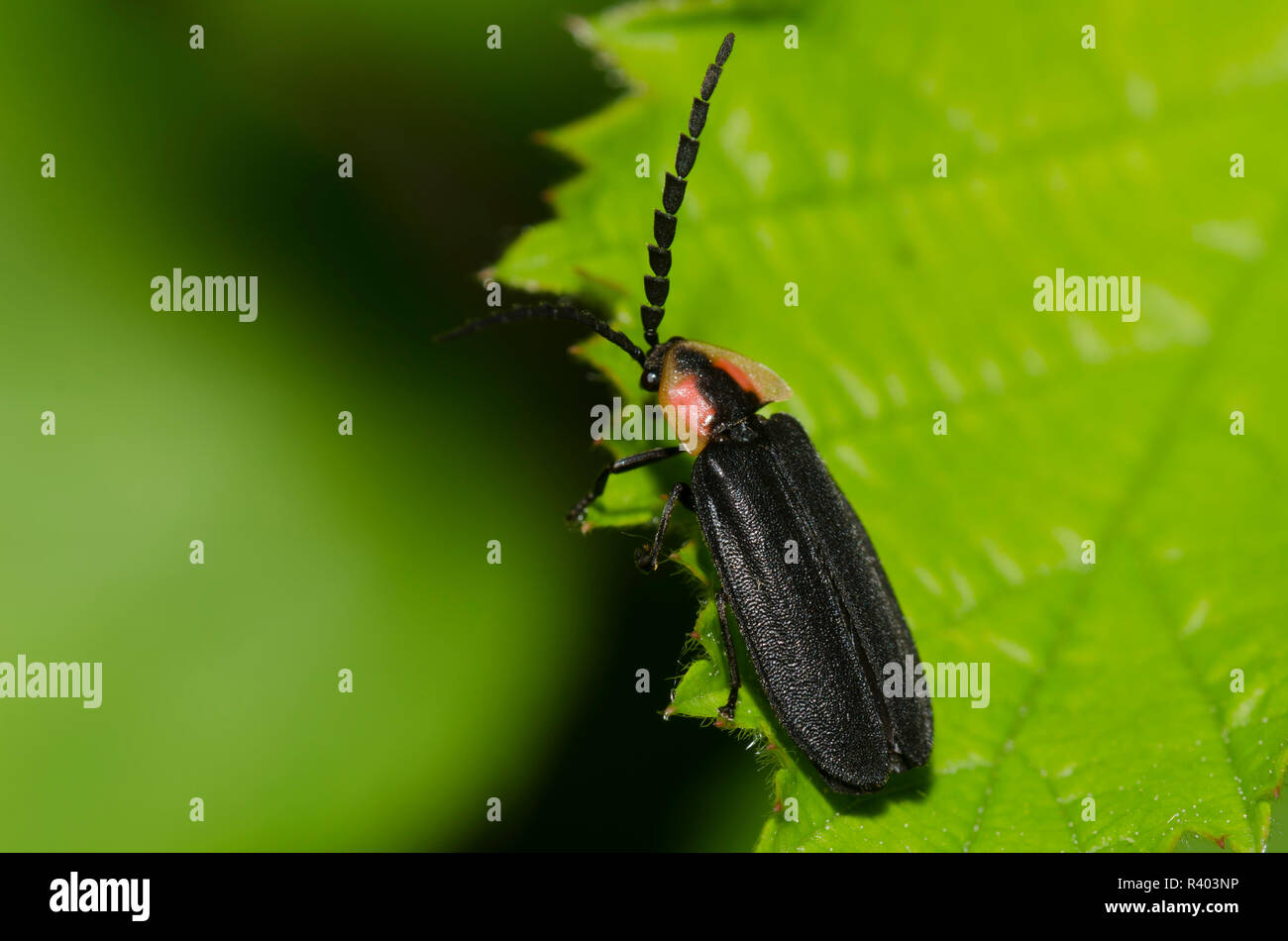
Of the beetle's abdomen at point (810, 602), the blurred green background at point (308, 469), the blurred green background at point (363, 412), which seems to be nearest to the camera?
the beetle's abdomen at point (810, 602)

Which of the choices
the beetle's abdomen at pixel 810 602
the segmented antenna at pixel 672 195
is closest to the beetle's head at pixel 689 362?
the segmented antenna at pixel 672 195

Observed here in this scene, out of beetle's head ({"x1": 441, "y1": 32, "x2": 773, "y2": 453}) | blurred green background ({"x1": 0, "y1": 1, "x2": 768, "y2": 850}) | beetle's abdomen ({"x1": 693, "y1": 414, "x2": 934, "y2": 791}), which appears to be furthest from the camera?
blurred green background ({"x1": 0, "y1": 1, "x2": 768, "y2": 850})

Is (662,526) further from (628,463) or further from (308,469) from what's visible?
(308,469)

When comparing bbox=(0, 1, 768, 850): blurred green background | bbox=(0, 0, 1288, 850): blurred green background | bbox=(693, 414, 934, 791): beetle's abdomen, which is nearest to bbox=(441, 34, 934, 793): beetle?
bbox=(693, 414, 934, 791): beetle's abdomen

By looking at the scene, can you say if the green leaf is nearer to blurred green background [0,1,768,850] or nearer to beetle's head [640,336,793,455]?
beetle's head [640,336,793,455]

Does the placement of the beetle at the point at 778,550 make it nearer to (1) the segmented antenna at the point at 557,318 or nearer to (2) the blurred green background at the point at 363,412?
(1) the segmented antenna at the point at 557,318

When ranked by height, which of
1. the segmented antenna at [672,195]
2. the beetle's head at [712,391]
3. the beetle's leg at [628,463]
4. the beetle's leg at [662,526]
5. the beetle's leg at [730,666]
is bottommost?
the beetle's leg at [730,666]

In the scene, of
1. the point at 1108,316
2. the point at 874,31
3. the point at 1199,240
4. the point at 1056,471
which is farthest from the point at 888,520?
the point at 874,31
